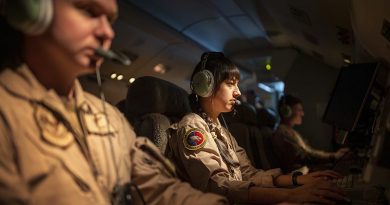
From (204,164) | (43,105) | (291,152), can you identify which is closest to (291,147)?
(291,152)

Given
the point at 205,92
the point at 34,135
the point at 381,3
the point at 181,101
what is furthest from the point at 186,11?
the point at 34,135

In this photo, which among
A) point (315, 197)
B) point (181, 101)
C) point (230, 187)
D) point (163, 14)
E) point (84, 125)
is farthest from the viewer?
point (163, 14)

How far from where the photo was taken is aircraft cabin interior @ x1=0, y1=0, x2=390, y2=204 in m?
1.53

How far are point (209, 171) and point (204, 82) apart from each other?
0.41 m

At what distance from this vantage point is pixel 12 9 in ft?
2.59

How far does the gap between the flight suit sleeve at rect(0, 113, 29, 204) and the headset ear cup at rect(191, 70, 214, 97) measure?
3.17ft

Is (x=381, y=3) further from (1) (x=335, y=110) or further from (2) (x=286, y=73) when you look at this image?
(2) (x=286, y=73)

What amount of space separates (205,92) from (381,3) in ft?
2.79

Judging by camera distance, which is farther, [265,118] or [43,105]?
[265,118]

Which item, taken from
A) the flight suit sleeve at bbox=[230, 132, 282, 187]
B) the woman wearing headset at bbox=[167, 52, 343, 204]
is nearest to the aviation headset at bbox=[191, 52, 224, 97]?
the woman wearing headset at bbox=[167, 52, 343, 204]

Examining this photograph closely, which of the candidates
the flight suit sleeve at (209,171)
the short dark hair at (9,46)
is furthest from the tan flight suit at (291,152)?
the short dark hair at (9,46)

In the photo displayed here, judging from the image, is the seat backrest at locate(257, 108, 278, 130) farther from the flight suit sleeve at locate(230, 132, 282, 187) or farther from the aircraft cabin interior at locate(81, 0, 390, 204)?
the flight suit sleeve at locate(230, 132, 282, 187)

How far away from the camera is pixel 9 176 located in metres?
0.71

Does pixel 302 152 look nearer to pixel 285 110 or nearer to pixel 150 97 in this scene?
pixel 285 110
